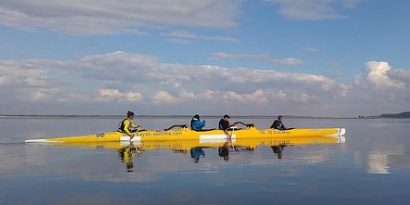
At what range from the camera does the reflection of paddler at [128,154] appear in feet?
62.6

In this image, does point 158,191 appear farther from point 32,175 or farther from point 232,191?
point 32,175

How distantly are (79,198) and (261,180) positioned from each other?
20.0 ft

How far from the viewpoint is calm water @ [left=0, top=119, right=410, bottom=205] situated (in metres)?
12.1

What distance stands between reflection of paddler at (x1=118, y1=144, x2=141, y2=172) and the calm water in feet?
1.05

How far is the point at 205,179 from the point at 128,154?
9.31 meters

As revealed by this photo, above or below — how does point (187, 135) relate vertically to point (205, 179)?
above

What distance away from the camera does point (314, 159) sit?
21.2m

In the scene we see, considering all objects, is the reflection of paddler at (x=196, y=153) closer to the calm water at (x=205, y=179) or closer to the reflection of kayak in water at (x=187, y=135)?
the calm water at (x=205, y=179)

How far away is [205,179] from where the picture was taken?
15156 mm

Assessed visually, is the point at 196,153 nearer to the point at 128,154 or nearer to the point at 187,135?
the point at 128,154

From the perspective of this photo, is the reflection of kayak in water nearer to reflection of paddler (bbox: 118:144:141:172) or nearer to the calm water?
reflection of paddler (bbox: 118:144:141:172)

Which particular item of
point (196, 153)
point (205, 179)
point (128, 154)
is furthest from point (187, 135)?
point (205, 179)

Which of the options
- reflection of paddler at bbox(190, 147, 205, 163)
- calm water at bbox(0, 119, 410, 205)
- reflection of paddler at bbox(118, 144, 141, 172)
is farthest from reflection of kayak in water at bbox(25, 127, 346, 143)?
calm water at bbox(0, 119, 410, 205)

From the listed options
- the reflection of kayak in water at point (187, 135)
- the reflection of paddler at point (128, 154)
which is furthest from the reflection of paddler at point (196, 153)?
the reflection of kayak in water at point (187, 135)
